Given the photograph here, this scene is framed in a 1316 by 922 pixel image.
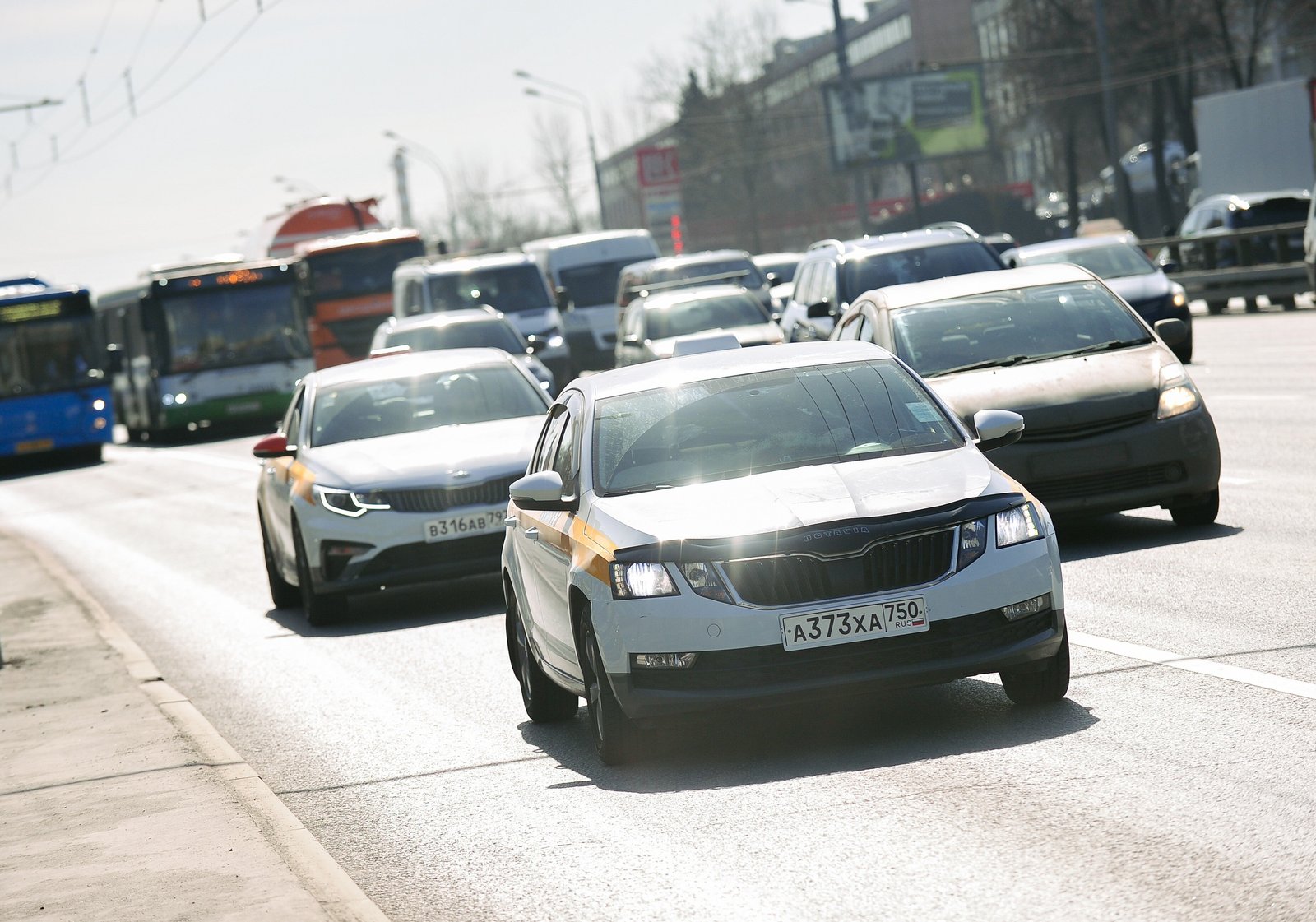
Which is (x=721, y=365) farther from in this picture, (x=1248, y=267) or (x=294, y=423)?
(x=1248, y=267)

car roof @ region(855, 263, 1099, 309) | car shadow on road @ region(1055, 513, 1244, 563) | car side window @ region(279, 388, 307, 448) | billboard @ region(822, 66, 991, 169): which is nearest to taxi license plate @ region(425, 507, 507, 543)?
car side window @ region(279, 388, 307, 448)

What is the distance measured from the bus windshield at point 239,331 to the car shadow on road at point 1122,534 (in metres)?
31.0

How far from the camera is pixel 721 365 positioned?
8.79 meters

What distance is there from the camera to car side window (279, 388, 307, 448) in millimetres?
14469

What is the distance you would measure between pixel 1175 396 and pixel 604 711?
18.2 ft

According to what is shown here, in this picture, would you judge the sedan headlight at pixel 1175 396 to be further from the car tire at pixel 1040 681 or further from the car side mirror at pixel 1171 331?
the car tire at pixel 1040 681

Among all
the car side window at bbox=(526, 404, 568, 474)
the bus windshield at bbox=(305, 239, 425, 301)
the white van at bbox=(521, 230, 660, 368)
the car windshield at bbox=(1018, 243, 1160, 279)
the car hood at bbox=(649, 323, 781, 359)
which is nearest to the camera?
the car side window at bbox=(526, 404, 568, 474)

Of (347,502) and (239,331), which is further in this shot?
(239,331)

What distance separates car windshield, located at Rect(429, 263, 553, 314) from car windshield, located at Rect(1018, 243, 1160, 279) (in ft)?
35.0

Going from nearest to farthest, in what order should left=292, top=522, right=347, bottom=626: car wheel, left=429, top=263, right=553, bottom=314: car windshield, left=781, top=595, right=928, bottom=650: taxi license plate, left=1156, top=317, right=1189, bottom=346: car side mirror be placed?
left=781, top=595, right=928, bottom=650: taxi license plate, left=292, top=522, right=347, bottom=626: car wheel, left=1156, top=317, right=1189, bottom=346: car side mirror, left=429, top=263, right=553, bottom=314: car windshield

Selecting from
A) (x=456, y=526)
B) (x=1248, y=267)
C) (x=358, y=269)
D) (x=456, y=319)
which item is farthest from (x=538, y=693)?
(x=358, y=269)

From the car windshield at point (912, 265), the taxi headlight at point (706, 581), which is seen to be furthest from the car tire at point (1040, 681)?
the car windshield at point (912, 265)

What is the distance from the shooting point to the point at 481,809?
24.2ft

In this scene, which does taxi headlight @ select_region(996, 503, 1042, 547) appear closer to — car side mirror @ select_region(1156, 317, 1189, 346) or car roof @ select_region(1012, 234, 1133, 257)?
car side mirror @ select_region(1156, 317, 1189, 346)
